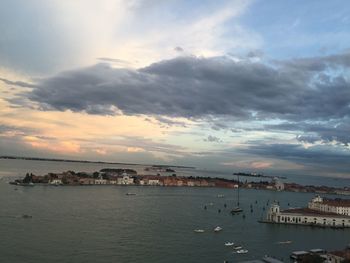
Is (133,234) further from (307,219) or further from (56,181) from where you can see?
(56,181)

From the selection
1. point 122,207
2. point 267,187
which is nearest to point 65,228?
point 122,207

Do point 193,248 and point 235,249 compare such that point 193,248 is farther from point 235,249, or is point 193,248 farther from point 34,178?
point 34,178

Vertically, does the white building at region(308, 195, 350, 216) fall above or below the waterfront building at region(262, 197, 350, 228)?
above

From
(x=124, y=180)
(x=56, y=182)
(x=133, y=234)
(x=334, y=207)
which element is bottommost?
(x=133, y=234)

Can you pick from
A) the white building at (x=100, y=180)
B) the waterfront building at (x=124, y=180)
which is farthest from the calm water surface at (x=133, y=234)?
the waterfront building at (x=124, y=180)

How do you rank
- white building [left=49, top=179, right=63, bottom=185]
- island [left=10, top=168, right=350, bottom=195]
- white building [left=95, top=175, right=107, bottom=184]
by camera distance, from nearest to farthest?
white building [left=49, top=179, right=63, bottom=185], island [left=10, top=168, right=350, bottom=195], white building [left=95, top=175, right=107, bottom=184]

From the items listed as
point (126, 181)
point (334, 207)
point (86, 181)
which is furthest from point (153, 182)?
point (334, 207)

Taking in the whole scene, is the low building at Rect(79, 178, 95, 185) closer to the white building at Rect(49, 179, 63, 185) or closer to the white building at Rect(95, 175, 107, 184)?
the white building at Rect(95, 175, 107, 184)

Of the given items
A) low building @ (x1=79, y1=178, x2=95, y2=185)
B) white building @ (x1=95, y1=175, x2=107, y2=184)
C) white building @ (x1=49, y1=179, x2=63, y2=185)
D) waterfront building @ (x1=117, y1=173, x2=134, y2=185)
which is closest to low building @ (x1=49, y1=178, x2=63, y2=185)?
white building @ (x1=49, y1=179, x2=63, y2=185)

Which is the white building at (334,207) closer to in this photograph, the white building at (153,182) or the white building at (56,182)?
the white building at (56,182)

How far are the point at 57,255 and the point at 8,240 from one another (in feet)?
10.1

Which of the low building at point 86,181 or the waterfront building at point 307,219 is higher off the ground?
the low building at point 86,181

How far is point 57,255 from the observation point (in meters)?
15.9

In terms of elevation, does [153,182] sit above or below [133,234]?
above
